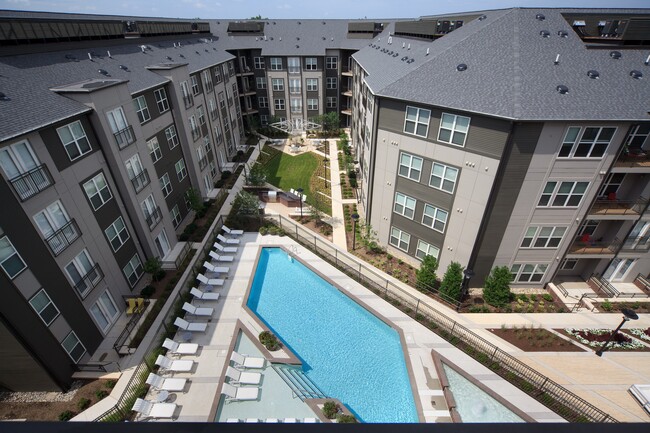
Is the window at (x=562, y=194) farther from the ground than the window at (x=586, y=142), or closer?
closer

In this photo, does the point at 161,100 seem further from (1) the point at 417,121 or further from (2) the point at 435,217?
(2) the point at 435,217

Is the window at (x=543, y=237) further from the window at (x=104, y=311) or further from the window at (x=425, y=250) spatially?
the window at (x=104, y=311)

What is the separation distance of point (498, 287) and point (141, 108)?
31.0m

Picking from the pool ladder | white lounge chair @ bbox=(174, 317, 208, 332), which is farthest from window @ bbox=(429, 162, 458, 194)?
white lounge chair @ bbox=(174, 317, 208, 332)

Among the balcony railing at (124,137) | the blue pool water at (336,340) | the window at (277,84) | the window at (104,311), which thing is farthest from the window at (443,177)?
the window at (277,84)

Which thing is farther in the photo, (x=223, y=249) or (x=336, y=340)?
(x=223, y=249)

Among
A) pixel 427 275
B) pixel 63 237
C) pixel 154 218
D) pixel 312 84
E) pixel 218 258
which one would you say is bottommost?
pixel 218 258

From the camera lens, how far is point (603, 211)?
2175 centimetres

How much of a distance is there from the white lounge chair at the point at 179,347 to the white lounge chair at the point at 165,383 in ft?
5.63

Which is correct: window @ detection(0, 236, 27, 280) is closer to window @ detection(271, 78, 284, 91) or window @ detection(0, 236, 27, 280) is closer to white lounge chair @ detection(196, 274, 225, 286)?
white lounge chair @ detection(196, 274, 225, 286)

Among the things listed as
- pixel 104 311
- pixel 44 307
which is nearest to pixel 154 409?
pixel 44 307

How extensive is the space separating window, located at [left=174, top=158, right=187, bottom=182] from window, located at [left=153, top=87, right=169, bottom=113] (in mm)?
5150

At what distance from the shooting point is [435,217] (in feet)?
79.6

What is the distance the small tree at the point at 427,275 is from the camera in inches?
933
